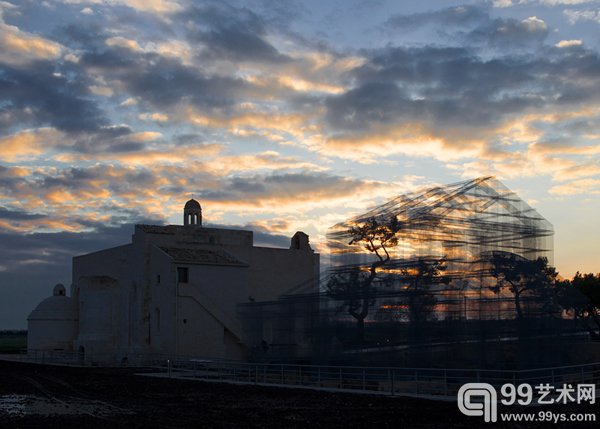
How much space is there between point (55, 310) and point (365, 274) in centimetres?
3261

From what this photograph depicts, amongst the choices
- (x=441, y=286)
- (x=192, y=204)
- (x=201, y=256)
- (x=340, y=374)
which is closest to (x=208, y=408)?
(x=340, y=374)

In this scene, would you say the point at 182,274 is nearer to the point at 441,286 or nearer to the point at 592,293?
the point at 441,286

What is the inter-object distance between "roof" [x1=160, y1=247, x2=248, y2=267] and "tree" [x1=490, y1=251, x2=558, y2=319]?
24208 mm

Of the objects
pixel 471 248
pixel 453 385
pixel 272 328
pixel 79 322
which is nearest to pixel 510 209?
pixel 471 248

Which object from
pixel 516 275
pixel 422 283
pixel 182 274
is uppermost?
pixel 182 274

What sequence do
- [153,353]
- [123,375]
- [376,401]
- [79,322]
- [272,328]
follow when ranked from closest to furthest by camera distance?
[376,401] → [123,375] → [272,328] → [153,353] → [79,322]

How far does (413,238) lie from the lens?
1443 inches

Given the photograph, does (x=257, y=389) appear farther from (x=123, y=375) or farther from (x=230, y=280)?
(x=230, y=280)

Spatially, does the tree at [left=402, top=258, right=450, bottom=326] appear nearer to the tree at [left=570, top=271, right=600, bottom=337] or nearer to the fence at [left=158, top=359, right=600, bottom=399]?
the fence at [left=158, top=359, right=600, bottom=399]

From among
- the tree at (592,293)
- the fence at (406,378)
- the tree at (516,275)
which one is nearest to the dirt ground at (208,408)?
the fence at (406,378)

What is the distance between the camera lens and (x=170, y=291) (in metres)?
53.1

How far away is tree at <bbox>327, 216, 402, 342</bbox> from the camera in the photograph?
37.5 meters

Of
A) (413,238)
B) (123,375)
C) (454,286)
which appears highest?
(413,238)

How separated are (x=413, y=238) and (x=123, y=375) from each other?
16.4 m
